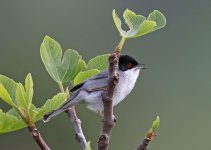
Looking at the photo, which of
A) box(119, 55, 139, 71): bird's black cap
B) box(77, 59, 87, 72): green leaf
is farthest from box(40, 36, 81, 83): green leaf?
box(119, 55, 139, 71): bird's black cap

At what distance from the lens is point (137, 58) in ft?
44.7

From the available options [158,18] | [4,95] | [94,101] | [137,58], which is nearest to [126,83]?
[94,101]

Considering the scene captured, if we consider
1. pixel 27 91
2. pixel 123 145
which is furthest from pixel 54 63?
pixel 123 145

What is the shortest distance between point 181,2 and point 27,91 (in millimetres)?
21944

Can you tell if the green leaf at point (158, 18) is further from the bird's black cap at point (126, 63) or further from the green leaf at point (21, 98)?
the bird's black cap at point (126, 63)

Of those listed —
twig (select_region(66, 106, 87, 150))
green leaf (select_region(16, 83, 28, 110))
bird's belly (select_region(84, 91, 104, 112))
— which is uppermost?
green leaf (select_region(16, 83, 28, 110))

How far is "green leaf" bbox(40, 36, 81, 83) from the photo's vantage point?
6.31ft

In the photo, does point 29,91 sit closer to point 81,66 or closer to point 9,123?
point 9,123

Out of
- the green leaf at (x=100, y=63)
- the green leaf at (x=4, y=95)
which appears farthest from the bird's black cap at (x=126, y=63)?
the green leaf at (x=4, y=95)

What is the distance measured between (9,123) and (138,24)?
0.38m

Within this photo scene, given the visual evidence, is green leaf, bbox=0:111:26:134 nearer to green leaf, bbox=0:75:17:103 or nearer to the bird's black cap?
→ green leaf, bbox=0:75:17:103

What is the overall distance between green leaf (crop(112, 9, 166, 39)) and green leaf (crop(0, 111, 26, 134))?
32 cm

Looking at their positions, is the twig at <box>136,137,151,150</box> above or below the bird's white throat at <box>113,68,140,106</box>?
above

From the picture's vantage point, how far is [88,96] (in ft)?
8.02
